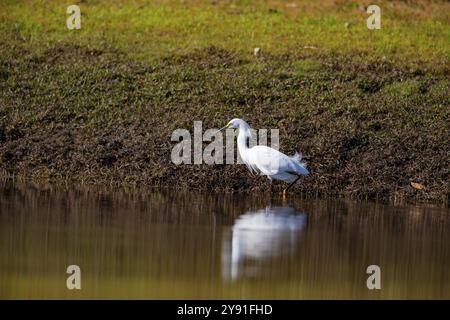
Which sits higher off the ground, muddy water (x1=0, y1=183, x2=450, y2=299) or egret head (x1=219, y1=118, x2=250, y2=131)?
egret head (x1=219, y1=118, x2=250, y2=131)

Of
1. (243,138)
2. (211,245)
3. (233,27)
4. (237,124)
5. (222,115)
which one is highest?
(233,27)

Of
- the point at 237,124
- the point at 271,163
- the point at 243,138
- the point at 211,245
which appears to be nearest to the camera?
the point at 211,245

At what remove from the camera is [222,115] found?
16547 millimetres

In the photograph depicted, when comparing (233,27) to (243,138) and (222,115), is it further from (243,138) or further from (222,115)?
(243,138)

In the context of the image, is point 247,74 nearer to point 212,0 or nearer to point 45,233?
point 212,0

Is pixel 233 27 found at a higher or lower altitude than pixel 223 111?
higher

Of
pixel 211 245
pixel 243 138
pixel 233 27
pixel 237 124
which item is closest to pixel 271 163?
pixel 243 138

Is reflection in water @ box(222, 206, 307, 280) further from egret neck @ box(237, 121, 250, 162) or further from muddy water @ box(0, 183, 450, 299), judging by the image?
egret neck @ box(237, 121, 250, 162)

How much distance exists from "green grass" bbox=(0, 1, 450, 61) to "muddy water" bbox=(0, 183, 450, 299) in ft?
18.6

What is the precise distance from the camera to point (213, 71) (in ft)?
59.3

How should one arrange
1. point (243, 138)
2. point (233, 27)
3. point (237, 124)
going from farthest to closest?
point (233, 27) → point (237, 124) → point (243, 138)

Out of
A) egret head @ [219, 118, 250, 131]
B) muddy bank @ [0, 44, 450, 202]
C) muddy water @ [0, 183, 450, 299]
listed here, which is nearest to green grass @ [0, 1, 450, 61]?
muddy bank @ [0, 44, 450, 202]

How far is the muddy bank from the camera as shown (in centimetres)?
1481

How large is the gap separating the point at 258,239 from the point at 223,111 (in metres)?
5.43
